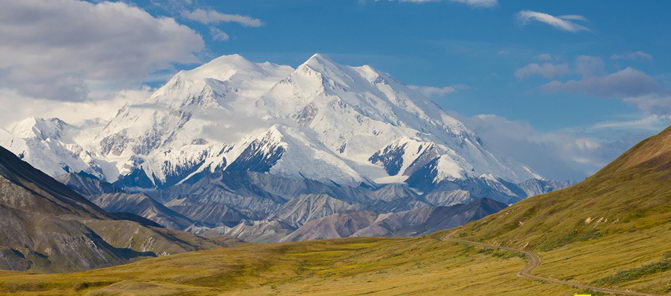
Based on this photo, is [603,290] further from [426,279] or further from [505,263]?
[505,263]

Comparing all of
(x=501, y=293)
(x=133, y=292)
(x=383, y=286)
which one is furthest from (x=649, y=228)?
(x=133, y=292)

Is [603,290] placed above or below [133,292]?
below

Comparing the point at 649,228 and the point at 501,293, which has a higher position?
the point at 649,228

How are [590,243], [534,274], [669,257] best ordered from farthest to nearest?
[590,243] → [534,274] → [669,257]

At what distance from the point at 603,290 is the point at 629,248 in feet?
151

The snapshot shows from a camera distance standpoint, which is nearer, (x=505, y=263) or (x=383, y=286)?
(x=383, y=286)

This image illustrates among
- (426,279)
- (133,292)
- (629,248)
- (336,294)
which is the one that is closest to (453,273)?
(426,279)

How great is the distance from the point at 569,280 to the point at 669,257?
45.3ft

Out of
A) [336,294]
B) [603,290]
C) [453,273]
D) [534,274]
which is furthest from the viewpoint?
[453,273]

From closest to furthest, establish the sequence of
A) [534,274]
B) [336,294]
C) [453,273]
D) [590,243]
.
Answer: [534,274] → [336,294] → [453,273] → [590,243]

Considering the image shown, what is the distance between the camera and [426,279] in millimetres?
176625

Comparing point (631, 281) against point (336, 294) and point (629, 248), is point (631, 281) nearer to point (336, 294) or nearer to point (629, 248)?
point (629, 248)

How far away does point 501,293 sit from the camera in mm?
127125

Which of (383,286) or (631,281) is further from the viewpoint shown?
(383,286)
